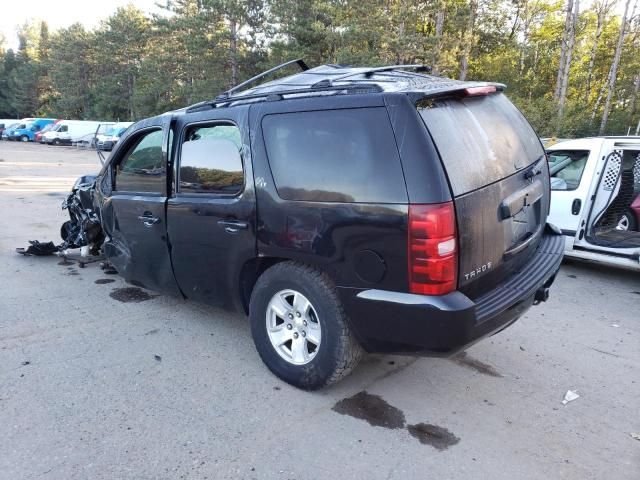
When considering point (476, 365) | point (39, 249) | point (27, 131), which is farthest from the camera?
point (27, 131)

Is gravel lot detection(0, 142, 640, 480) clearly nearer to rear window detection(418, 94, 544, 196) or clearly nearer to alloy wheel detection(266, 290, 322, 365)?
alloy wheel detection(266, 290, 322, 365)

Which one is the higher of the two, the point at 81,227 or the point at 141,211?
the point at 141,211

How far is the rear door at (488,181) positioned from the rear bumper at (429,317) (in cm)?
12

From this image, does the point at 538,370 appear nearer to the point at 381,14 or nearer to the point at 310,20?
the point at 381,14

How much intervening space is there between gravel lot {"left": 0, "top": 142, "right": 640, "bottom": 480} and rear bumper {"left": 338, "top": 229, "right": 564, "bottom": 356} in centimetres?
55

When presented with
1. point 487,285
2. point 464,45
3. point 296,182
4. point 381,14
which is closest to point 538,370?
point 487,285

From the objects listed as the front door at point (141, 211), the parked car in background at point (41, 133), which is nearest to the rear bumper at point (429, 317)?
the front door at point (141, 211)

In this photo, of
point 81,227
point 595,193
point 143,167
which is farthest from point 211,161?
point 595,193

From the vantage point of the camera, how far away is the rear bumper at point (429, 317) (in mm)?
2447

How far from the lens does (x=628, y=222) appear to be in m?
6.63

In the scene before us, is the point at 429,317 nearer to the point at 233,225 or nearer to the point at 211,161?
the point at 233,225

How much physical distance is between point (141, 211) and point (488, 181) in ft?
9.31

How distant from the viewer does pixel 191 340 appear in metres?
3.87

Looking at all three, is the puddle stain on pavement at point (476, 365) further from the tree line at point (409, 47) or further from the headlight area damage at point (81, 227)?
the tree line at point (409, 47)
